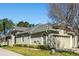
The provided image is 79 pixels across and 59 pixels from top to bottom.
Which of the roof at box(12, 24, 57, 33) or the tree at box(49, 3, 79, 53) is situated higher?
the tree at box(49, 3, 79, 53)

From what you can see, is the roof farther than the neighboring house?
Yes

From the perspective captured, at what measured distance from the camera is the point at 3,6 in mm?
10703

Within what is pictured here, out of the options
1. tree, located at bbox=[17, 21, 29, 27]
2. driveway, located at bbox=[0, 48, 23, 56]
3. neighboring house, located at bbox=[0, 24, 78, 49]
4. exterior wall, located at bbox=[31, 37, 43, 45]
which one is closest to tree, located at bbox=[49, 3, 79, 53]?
neighboring house, located at bbox=[0, 24, 78, 49]

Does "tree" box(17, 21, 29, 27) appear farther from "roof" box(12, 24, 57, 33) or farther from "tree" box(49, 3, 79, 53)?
"tree" box(49, 3, 79, 53)

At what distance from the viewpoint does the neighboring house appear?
1157 cm

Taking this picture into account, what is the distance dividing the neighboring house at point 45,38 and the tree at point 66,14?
1.58 ft

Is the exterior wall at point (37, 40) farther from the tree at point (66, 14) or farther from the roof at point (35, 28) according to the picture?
the tree at point (66, 14)

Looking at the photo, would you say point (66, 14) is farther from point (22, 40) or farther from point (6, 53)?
point (6, 53)

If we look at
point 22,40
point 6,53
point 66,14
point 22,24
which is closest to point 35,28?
point 22,40

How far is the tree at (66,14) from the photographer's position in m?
10.8

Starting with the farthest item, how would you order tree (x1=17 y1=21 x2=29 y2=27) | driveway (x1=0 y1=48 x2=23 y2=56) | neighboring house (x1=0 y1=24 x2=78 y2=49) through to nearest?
neighboring house (x1=0 y1=24 x2=78 y2=49), tree (x1=17 y1=21 x2=29 y2=27), driveway (x1=0 y1=48 x2=23 y2=56)

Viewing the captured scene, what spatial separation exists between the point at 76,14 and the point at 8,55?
260 cm

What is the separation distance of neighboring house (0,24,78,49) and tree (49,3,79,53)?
483 mm

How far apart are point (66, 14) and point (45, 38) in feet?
5.11
